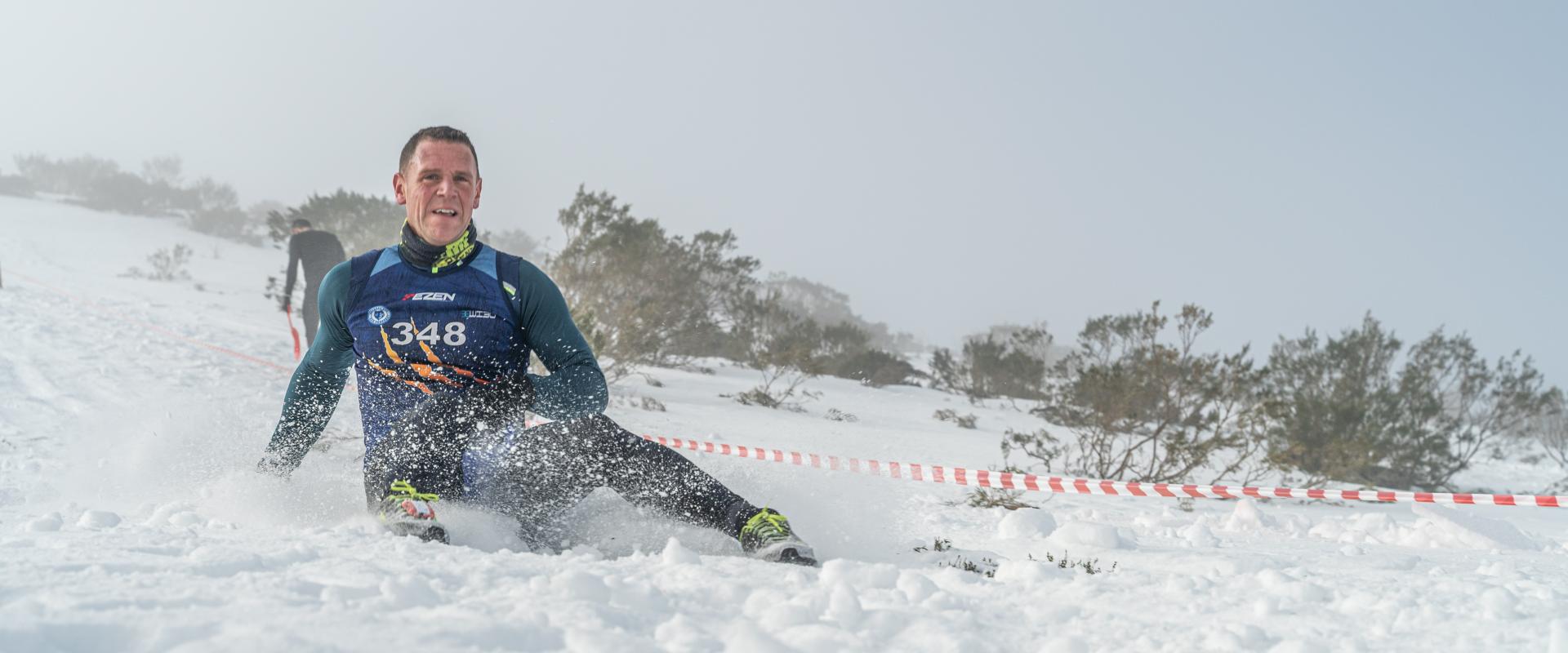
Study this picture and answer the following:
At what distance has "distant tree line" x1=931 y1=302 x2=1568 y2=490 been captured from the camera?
7.34 meters

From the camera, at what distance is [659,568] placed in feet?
6.08

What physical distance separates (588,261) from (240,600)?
10.7 m

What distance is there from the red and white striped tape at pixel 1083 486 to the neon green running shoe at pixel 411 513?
1.25 meters

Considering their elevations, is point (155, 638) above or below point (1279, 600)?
below

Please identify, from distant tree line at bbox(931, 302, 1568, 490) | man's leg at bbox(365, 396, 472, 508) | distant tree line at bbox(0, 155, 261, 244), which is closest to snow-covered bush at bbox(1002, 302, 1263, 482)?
distant tree line at bbox(931, 302, 1568, 490)

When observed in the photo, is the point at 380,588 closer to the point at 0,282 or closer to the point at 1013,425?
the point at 1013,425

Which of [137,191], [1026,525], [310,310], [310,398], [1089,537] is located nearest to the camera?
[310,398]

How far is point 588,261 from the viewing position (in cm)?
1174

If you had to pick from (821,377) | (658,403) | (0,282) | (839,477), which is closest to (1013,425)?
(821,377)

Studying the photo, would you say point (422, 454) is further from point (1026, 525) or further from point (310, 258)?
point (310, 258)

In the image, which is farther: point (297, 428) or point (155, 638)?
point (297, 428)

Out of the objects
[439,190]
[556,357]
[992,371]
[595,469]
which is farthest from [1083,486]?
[992,371]

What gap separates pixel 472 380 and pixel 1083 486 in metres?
3.56

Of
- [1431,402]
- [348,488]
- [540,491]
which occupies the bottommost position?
[348,488]
